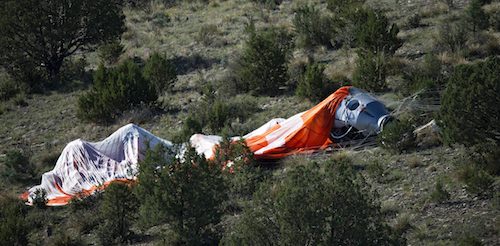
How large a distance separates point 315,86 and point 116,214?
7.37 m

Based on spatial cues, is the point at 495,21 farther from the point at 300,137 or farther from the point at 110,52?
the point at 110,52

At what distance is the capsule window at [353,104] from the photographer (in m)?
19.1

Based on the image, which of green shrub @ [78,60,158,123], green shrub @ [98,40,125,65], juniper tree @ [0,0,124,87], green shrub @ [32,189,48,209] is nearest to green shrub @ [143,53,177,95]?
green shrub @ [78,60,158,123]

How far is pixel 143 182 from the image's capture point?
15938mm

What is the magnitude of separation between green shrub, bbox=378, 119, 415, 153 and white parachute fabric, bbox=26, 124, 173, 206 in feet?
15.6

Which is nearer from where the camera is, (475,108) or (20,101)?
(475,108)

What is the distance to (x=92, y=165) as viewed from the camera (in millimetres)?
20234

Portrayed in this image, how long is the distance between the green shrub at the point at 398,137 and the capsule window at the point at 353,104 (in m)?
1.14

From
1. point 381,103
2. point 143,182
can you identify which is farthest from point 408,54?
point 143,182

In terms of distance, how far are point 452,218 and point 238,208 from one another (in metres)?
4.09

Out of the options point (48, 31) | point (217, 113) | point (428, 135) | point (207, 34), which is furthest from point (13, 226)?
point (207, 34)

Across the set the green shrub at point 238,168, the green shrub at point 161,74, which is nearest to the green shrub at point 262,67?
the green shrub at point 161,74

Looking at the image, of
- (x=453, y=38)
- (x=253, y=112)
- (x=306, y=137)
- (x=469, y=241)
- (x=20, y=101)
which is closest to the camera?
(x=469, y=241)

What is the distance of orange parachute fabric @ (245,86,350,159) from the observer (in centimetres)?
1911
